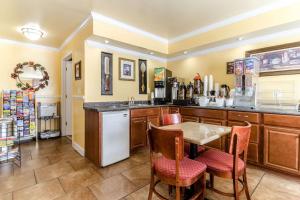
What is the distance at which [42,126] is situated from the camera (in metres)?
4.47

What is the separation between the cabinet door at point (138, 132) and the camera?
3188mm

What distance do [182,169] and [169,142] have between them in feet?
1.11

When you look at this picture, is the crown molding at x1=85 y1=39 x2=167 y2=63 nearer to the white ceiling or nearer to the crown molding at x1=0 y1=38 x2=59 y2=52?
the white ceiling

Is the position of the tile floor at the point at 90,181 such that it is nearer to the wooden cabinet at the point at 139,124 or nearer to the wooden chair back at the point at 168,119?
the wooden cabinet at the point at 139,124

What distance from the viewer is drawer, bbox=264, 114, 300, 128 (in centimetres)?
221

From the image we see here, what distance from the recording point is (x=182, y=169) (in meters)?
1.43

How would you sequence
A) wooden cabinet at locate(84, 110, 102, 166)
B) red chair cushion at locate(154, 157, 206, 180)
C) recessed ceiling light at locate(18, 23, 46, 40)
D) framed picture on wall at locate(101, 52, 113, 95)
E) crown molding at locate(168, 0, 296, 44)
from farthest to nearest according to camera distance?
1. framed picture on wall at locate(101, 52, 113, 95)
2. recessed ceiling light at locate(18, 23, 46, 40)
3. wooden cabinet at locate(84, 110, 102, 166)
4. crown molding at locate(168, 0, 296, 44)
5. red chair cushion at locate(154, 157, 206, 180)

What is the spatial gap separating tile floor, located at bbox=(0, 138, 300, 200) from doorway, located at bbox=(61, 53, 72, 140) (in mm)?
1708

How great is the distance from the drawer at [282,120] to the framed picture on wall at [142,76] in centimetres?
264

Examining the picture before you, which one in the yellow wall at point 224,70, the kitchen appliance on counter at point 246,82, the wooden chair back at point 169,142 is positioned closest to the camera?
the wooden chair back at point 169,142

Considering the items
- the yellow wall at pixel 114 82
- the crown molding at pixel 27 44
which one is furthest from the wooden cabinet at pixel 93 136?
the crown molding at pixel 27 44

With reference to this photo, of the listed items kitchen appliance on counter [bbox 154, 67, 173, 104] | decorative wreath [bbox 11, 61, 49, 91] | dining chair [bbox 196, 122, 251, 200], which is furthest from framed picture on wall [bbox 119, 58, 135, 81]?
dining chair [bbox 196, 122, 251, 200]

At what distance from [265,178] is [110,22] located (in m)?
3.56

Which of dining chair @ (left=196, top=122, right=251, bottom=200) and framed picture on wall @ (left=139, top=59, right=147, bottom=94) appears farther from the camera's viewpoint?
framed picture on wall @ (left=139, top=59, right=147, bottom=94)
